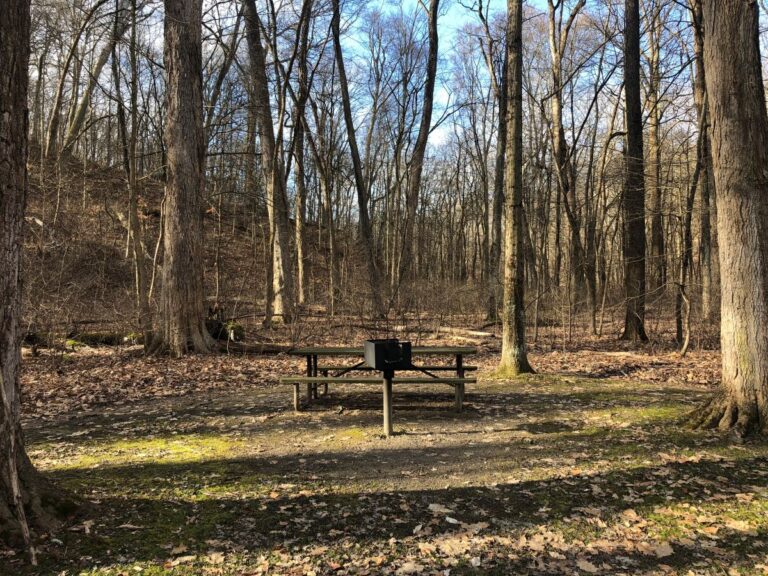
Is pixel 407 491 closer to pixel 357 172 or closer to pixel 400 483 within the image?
pixel 400 483

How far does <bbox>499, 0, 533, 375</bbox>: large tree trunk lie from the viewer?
830 centimetres

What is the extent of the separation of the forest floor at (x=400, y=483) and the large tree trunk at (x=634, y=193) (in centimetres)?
582

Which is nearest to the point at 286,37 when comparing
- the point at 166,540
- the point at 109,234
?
the point at 109,234

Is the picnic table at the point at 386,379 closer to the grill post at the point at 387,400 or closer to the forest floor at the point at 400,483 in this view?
the grill post at the point at 387,400

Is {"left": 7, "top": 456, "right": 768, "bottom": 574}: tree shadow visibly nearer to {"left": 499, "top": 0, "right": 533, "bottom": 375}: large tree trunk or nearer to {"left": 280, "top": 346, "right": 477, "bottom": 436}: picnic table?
{"left": 280, "top": 346, "right": 477, "bottom": 436}: picnic table

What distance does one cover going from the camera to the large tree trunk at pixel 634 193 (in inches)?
518

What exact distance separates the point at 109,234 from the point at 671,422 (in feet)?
78.8

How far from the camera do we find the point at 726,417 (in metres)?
5.36

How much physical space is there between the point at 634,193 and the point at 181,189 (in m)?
10.9

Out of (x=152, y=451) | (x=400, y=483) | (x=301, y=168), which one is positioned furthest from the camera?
(x=301, y=168)

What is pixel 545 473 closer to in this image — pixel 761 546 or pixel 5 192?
pixel 761 546

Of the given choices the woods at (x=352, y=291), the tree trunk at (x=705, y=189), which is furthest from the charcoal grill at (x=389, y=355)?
the tree trunk at (x=705, y=189)

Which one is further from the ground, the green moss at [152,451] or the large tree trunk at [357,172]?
the large tree trunk at [357,172]

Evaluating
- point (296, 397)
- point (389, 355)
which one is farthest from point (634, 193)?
point (296, 397)
